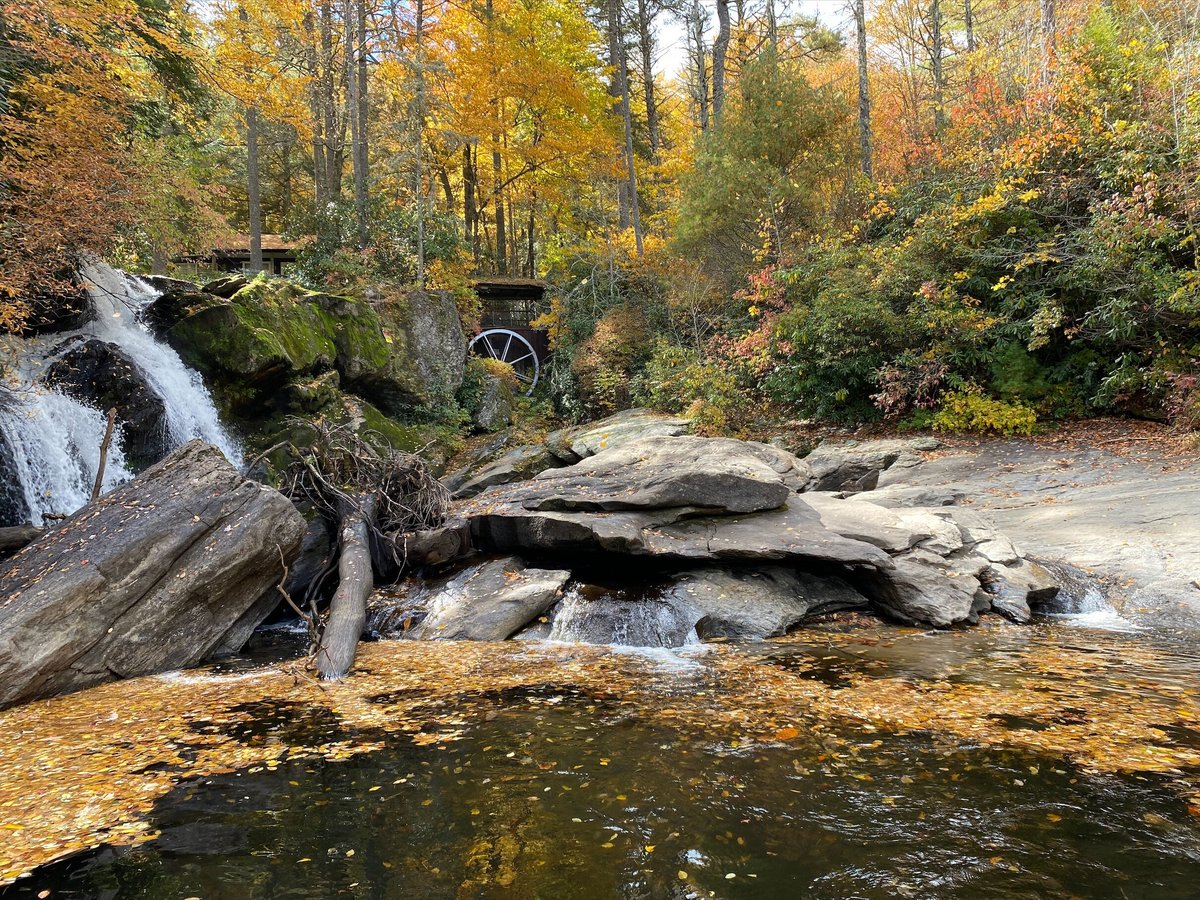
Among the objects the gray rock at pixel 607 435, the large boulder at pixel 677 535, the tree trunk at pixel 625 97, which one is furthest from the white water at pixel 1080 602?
the tree trunk at pixel 625 97

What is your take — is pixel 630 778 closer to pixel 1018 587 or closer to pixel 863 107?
pixel 1018 587

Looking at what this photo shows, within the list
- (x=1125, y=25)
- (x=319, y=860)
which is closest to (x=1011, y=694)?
(x=319, y=860)

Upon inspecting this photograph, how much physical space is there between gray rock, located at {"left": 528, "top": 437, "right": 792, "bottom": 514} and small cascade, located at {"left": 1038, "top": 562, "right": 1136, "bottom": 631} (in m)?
2.99

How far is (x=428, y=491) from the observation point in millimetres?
9383

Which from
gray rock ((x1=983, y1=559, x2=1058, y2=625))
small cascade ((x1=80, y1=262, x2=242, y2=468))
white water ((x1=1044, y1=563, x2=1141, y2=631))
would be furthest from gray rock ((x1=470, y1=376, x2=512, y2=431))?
white water ((x1=1044, y1=563, x2=1141, y2=631))

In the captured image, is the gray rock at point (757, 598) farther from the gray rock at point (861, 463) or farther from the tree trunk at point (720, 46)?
the tree trunk at point (720, 46)

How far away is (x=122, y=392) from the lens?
29.6ft

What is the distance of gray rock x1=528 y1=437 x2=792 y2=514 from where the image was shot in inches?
316

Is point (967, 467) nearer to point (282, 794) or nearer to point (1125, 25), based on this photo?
point (1125, 25)

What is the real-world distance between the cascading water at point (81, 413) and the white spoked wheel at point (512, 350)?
38.3 ft

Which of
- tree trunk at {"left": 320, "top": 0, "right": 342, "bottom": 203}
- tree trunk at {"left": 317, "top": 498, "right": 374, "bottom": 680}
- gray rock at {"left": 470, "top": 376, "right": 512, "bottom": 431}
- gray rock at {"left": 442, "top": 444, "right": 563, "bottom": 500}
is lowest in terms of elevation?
tree trunk at {"left": 317, "top": 498, "right": 374, "bottom": 680}

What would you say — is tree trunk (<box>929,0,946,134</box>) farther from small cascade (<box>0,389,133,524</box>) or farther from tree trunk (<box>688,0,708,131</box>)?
small cascade (<box>0,389,133,524</box>)

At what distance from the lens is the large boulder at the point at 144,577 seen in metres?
5.26

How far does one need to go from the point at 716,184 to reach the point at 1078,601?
13.2m
